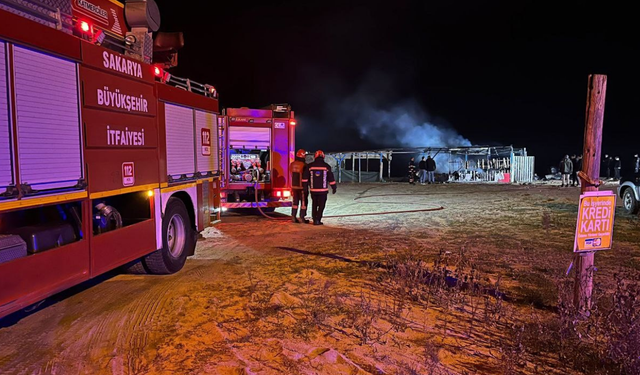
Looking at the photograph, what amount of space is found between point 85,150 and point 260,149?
769 centimetres

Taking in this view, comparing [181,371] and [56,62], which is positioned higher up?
[56,62]

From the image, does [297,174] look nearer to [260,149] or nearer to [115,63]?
[260,149]

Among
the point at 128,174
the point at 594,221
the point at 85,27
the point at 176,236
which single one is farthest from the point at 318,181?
the point at 594,221

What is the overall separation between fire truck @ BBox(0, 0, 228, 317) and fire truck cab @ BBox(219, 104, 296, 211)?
181 inches

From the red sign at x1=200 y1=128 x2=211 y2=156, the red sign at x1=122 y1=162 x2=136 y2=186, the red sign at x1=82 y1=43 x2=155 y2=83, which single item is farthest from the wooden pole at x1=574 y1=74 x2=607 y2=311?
the red sign at x1=200 y1=128 x2=211 y2=156

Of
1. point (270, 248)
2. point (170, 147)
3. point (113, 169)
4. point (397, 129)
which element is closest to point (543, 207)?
point (270, 248)

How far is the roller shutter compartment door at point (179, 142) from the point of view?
6.16 meters

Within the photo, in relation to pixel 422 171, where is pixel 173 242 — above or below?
below

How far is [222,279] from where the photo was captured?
593 centimetres

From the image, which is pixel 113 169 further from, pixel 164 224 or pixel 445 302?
pixel 445 302

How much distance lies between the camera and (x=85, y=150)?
4410mm

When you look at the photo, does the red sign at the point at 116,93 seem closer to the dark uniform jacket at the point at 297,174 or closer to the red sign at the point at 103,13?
the red sign at the point at 103,13

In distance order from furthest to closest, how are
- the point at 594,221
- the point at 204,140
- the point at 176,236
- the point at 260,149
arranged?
the point at 260,149 < the point at 204,140 < the point at 176,236 < the point at 594,221

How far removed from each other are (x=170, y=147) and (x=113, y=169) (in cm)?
143
